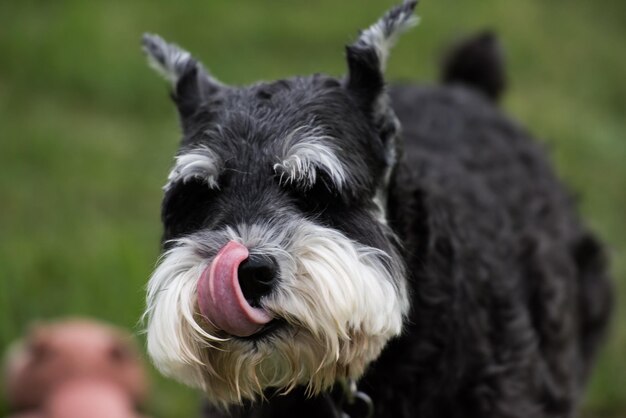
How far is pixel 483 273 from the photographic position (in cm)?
355

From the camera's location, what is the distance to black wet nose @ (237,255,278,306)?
2686 millimetres

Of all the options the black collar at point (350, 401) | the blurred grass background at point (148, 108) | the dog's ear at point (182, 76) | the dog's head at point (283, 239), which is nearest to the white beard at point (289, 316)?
the dog's head at point (283, 239)

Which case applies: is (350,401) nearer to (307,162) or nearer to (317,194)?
(317,194)

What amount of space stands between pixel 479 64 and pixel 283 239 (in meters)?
2.81

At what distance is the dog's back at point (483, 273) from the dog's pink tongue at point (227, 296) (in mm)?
691

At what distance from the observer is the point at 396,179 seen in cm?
327

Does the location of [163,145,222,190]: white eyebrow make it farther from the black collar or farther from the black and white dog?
the black collar

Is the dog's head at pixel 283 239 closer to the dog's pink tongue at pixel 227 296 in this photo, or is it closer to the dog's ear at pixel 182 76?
the dog's pink tongue at pixel 227 296

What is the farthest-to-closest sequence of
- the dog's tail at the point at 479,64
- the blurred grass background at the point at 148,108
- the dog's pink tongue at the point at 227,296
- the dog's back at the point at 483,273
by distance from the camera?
the blurred grass background at the point at 148,108 < the dog's tail at the point at 479,64 < the dog's back at the point at 483,273 < the dog's pink tongue at the point at 227,296

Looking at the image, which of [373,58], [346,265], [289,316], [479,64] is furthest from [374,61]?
[479,64]

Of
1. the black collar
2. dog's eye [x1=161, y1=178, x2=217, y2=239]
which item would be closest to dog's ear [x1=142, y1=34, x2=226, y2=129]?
dog's eye [x1=161, y1=178, x2=217, y2=239]

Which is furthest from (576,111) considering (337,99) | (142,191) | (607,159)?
(337,99)

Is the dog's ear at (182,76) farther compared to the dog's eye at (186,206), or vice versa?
the dog's ear at (182,76)

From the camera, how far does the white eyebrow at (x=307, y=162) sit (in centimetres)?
287
